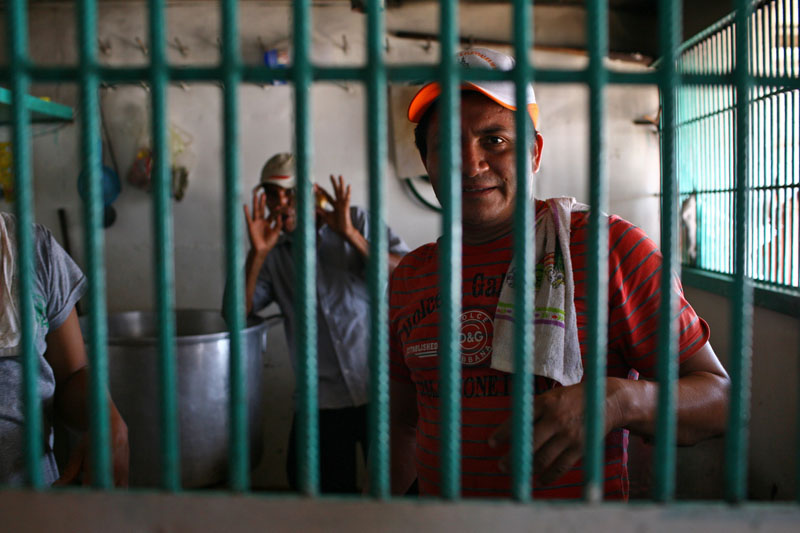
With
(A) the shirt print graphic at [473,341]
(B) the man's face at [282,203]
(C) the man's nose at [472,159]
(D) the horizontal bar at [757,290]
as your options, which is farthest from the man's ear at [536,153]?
(B) the man's face at [282,203]

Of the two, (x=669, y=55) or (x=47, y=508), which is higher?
(x=669, y=55)

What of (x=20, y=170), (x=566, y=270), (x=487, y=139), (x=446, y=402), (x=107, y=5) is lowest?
(x=446, y=402)

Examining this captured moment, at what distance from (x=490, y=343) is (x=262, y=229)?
4.91ft

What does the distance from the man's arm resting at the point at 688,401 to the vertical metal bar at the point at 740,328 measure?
183 mm

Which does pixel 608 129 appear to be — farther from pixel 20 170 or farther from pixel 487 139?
pixel 20 170

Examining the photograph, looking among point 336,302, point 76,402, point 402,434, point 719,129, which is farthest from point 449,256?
point 719,129

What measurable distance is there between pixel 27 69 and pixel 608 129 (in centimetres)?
277

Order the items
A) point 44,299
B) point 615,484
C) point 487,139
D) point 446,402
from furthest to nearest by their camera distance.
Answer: point 44,299
point 487,139
point 615,484
point 446,402

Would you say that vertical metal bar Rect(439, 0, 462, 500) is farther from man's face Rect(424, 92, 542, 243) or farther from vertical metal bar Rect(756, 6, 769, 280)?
vertical metal bar Rect(756, 6, 769, 280)

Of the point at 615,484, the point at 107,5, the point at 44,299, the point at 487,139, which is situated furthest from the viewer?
the point at 107,5

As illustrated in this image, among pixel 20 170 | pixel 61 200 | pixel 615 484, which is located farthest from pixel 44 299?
pixel 61 200

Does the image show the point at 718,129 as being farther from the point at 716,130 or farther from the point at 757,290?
the point at 757,290

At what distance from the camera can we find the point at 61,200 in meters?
2.88

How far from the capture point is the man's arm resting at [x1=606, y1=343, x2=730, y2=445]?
694mm
